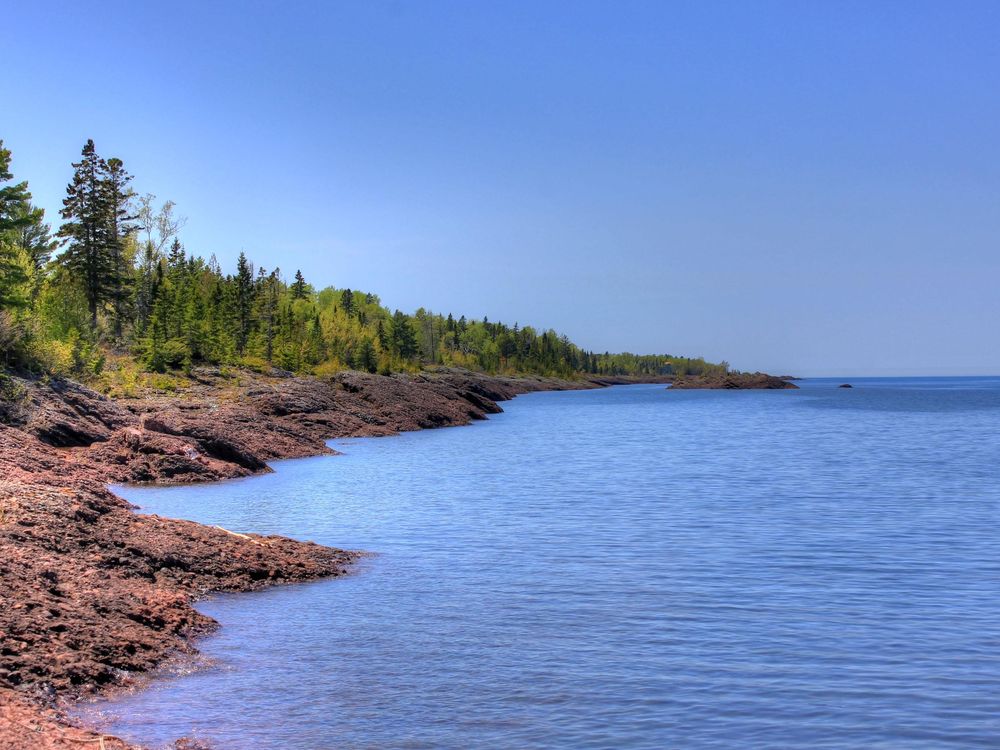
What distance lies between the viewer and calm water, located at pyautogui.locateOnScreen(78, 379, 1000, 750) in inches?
362

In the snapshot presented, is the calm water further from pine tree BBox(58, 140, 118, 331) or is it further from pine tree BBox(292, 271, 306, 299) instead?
pine tree BBox(292, 271, 306, 299)

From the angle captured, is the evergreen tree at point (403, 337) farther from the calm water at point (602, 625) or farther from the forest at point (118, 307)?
the calm water at point (602, 625)

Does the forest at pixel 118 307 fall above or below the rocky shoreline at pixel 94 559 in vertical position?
above

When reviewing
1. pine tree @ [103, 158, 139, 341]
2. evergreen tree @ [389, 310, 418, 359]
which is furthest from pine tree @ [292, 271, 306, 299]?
pine tree @ [103, 158, 139, 341]

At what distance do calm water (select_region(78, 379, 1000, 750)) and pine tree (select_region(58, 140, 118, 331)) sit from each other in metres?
51.1

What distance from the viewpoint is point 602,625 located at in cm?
1309

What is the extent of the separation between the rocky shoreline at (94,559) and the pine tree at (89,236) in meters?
42.4

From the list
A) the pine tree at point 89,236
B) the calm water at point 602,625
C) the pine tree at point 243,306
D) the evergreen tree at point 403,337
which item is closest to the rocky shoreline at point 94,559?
the calm water at point 602,625

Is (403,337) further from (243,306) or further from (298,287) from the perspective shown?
(243,306)

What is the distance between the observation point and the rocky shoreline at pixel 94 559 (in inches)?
378

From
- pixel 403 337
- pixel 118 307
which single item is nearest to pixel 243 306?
pixel 118 307

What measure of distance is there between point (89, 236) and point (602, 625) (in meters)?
72.2

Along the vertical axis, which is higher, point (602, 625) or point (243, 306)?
point (243, 306)

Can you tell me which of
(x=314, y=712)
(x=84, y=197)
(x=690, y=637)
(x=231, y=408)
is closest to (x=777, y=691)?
(x=690, y=637)
